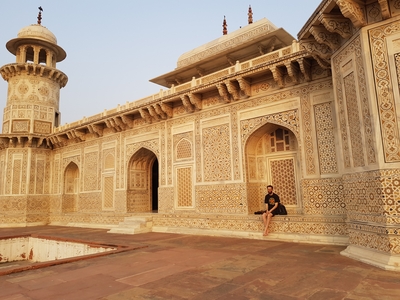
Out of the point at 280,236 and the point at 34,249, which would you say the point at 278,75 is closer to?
the point at 280,236

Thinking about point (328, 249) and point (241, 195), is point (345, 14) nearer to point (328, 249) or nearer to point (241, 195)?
point (328, 249)

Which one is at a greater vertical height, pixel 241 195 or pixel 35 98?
pixel 35 98

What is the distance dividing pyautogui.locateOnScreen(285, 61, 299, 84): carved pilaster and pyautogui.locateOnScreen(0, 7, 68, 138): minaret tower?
11.9 m

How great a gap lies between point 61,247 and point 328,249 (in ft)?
20.9

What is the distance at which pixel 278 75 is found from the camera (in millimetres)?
7359

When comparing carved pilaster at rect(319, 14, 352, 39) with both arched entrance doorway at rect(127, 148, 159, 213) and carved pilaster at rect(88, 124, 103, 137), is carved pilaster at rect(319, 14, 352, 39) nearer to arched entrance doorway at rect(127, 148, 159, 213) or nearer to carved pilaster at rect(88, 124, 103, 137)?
arched entrance doorway at rect(127, 148, 159, 213)

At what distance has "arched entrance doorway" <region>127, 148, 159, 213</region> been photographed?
11.2 meters

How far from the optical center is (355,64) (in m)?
4.80

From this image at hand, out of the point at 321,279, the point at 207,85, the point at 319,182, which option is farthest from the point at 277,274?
the point at 207,85

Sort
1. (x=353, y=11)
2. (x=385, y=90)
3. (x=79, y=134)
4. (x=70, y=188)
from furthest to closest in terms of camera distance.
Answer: (x=70, y=188) < (x=79, y=134) < (x=353, y=11) < (x=385, y=90)

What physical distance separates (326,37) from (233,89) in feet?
10.3

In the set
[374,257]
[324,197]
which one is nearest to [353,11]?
[374,257]

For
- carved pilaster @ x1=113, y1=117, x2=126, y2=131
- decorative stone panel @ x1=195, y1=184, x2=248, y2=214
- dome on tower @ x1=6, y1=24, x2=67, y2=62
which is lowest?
decorative stone panel @ x1=195, y1=184, x2=248, y2=214

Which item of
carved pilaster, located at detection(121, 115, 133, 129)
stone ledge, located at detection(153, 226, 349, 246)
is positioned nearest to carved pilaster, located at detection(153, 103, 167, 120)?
carved pilaster, located at detection(121, 115, 133, 129)
